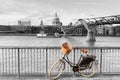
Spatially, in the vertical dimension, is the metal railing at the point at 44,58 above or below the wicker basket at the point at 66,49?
below

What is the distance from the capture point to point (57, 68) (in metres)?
11.1

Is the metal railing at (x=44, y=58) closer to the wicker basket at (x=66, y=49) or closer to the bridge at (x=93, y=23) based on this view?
the wicker basket at (x=66, y=49)

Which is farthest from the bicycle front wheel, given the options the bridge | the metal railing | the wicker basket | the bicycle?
the bridge

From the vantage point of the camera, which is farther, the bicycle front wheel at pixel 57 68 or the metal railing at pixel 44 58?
the metal railing at pixel 44 58

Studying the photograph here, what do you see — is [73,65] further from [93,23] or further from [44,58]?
[93,23]

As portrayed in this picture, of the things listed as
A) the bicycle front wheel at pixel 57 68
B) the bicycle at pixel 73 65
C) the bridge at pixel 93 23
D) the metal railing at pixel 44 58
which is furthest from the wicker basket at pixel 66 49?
the bridge at pixel 93 23

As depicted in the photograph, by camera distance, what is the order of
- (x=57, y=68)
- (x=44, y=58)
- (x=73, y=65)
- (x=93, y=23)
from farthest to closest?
(x=93, y=23), (x=44, y=58), (x=73, y=65), (x=57, y=68)

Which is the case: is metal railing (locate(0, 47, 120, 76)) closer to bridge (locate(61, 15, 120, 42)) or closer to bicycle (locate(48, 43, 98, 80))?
bicycle (locate(48, 43, 98, 80))

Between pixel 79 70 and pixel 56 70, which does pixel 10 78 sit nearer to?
pixel 56 70

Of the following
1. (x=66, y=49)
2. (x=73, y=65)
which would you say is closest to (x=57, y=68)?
(x=73, y=65)

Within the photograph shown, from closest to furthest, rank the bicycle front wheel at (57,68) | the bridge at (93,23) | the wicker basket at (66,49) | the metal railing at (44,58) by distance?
the wicker basket at (66,49)
the bicycle front wheel at (57,68)
the metal railing at (44,58)
the bridge at (93,23)

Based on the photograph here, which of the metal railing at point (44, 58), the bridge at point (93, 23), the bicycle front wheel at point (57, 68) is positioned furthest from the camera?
the bridge at point (93, 23)

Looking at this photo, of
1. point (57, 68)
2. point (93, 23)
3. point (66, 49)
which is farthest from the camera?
point (93, 23)

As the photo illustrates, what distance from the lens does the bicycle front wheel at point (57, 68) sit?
10889 millimetres
